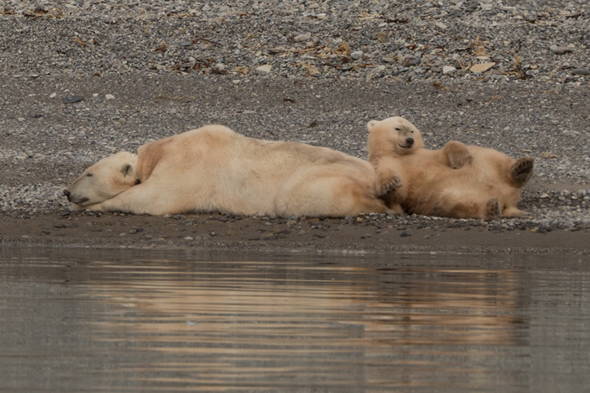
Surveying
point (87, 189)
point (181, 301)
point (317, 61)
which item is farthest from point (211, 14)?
point (181, 301)

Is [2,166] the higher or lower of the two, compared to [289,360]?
lower

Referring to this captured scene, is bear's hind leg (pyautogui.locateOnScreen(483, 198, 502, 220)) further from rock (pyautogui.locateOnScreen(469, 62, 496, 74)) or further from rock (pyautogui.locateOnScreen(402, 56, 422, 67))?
rock (pyautogui.locateOnScreen(402, 56, 422, 67))

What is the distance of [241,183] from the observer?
1686 cm

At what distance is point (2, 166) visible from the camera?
20.6 m

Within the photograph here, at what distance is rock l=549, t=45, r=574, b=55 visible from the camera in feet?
93.9

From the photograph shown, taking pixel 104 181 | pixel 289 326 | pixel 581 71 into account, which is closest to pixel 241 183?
pixel 104 181

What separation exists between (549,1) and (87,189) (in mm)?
16501

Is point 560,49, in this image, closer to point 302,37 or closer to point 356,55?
point 356,55

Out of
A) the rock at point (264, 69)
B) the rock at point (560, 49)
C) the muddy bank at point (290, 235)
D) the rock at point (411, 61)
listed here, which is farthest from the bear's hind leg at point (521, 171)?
the rock at point (560, 49)

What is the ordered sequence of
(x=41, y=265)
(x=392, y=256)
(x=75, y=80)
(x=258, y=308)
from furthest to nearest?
(x=75, y=80) < (x=392, y=256) < (x=41, y=265) < (x=258, y=308)

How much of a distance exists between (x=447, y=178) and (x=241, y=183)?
7.09 ft

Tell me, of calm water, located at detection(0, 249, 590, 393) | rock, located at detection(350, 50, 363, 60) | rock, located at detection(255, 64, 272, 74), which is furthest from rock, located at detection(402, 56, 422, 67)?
calm water, located at detection(0, 249, 590, 393)

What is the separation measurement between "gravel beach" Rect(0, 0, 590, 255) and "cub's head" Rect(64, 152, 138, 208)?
8.4 inches

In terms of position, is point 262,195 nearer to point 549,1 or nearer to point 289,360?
point 289,360
